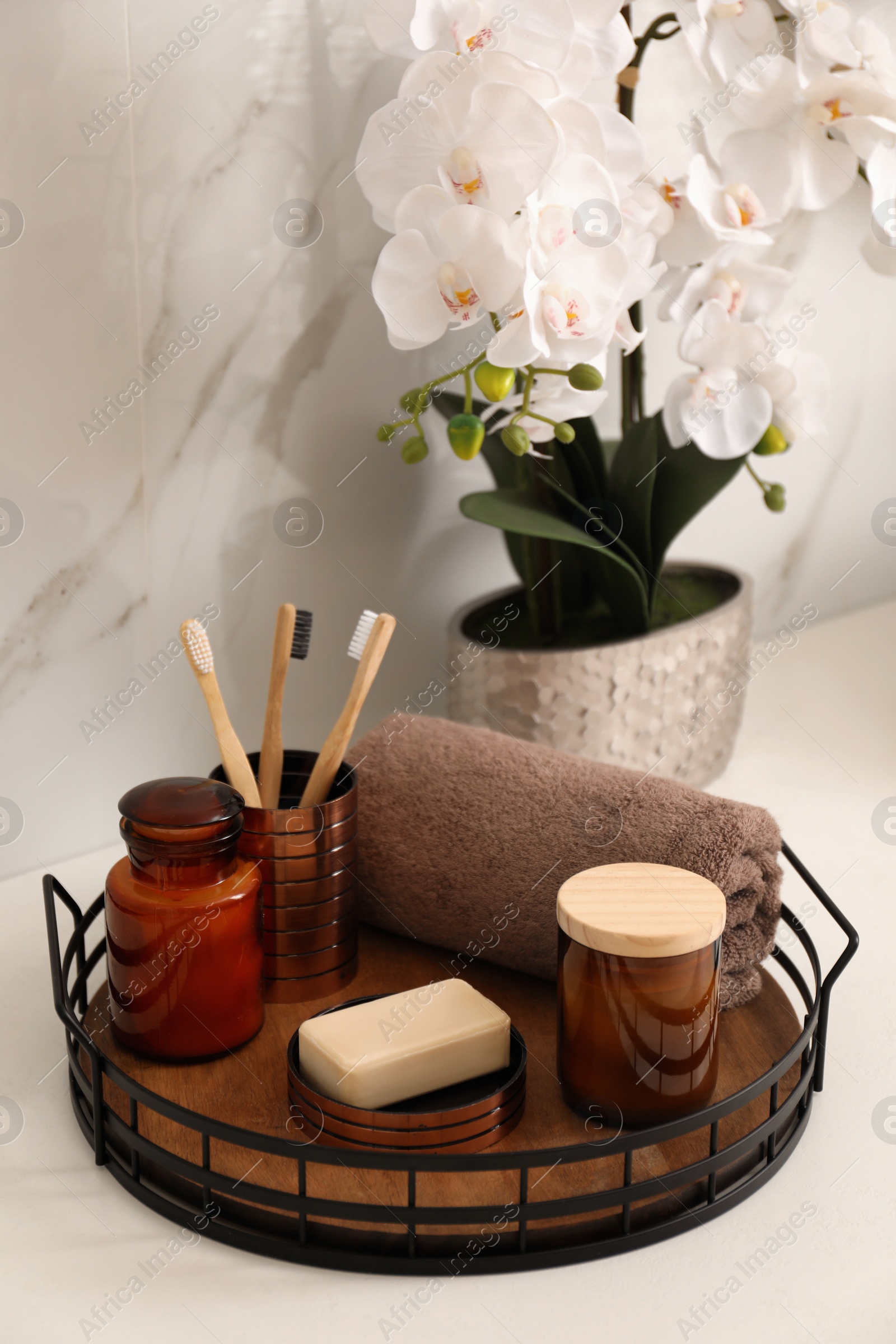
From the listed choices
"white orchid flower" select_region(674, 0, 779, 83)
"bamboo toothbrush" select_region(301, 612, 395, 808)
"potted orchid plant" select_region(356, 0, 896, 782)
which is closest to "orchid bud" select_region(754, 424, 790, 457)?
"potted orchid plant" select_region(356, 0, 896, 782)

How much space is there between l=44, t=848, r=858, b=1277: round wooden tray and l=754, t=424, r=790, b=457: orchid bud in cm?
37

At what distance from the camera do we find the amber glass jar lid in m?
0.51

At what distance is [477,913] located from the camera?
2.03 ft

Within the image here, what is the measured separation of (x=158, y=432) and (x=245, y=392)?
7 centimetres

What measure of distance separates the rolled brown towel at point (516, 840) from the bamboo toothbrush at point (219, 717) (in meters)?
0.08

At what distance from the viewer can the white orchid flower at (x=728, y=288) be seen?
0.75 meters

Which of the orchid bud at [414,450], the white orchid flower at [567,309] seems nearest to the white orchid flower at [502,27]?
the white orchid flower at [567,309]

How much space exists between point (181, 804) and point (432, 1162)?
19cm

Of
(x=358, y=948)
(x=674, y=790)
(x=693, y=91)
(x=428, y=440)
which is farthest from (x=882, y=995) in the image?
(x=693, y=91)

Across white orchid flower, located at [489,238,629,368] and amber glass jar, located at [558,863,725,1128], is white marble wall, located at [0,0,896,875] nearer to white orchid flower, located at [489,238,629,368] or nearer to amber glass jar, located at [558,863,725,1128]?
white orchid flower, located at [489,238,629,368]

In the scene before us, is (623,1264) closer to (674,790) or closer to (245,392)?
(674,790)

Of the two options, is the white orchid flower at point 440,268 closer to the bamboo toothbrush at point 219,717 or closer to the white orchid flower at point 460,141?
the white orchid flower at point 460,141

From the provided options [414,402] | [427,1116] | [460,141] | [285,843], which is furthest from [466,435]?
[427,1116]

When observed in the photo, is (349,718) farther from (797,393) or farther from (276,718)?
(797,393)
